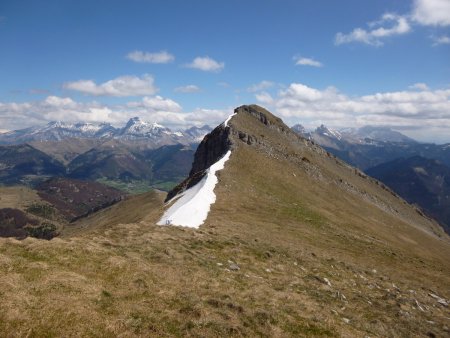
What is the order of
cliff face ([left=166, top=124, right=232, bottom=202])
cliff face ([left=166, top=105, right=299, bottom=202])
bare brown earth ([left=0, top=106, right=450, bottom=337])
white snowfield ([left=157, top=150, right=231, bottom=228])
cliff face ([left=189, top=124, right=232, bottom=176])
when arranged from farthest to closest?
cliff face ([left=189, top=124, right=232, bottom=176]) → cliff face ([left=166, top=124, right=232, bottom=202]) → cliff face ([left=166, top=105, right=299, bottom=202]) → white snowfield ([left=157, top=150, right=231, bottom=228]) → bare brown earth ([left=0, top=106, right=450, bottom=337])

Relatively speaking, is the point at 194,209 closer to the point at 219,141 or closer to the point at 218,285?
the point at 218,285

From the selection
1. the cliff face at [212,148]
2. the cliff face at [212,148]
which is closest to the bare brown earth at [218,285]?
the cliff face at [212,148]

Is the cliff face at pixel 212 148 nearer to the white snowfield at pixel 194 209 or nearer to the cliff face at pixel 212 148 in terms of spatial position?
the cliff face at pixel 212 148

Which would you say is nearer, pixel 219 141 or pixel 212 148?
pixel 219 141

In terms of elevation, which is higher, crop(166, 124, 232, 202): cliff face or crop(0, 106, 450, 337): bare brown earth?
crop(166, 124, 232, 202): cliff face

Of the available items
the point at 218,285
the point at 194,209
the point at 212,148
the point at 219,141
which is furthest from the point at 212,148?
the point at 218,285

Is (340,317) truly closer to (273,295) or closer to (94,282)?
(273,295)

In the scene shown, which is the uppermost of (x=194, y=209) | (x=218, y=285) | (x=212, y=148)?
(x=212, y=148)

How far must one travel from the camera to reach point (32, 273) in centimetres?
2008

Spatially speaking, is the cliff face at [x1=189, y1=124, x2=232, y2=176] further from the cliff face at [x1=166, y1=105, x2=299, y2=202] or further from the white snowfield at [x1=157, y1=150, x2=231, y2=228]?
the white snowfield at [x1=157, y1=150, x2=231, y2=228]

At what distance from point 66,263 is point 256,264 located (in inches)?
618

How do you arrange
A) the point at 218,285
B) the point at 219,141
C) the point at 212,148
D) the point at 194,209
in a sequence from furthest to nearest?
the point at 212,148, the point at 219,141, the point at 194,209, the point at 218,285

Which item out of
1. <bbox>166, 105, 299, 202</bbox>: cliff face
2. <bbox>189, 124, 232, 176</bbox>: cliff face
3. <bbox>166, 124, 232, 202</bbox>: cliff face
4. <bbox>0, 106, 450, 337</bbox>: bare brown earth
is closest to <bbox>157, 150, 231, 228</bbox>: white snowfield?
<bbox>0, 106, 450, 337</bbox>: bare brown earth

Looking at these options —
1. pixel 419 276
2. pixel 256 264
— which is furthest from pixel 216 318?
pixel 419 276
